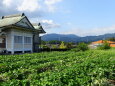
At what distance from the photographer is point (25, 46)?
2802 cm

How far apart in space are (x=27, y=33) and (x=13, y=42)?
14.7 ft

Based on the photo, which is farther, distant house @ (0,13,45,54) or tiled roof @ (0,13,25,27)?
tiled roof @ (0,13,25,27)

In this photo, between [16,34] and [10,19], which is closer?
[16,34]

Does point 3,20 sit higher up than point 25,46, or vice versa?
point 3,20

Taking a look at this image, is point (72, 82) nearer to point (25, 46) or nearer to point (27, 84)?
point (27, 84)

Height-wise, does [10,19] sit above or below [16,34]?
above

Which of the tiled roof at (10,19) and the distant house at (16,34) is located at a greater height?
the tiled roof at (10,19)

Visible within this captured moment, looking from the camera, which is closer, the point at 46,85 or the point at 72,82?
the point at 46,85

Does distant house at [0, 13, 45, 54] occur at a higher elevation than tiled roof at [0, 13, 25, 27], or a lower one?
lower

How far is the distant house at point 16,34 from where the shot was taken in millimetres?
25000

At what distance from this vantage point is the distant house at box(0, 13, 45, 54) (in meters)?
25.0

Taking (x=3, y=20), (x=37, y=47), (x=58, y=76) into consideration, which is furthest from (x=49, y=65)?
(x=37, y=47)

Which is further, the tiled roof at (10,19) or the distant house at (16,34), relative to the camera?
the tiled roof at (10,19)

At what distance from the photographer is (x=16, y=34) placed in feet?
85.3
